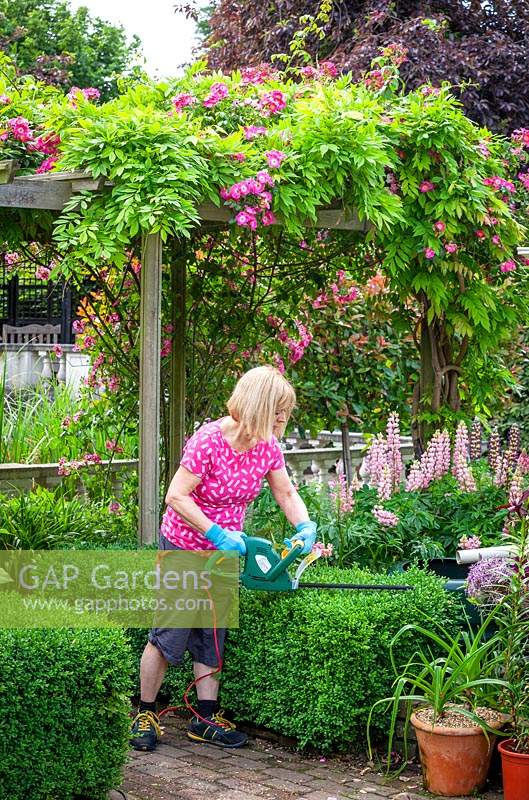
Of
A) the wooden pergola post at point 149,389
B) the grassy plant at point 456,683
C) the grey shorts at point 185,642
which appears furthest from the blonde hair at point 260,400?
the wooden pergola post at point 149,389

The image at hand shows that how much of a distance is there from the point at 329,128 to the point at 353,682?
8.78 ft

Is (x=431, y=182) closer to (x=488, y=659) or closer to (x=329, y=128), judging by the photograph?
(x=329, y=128)

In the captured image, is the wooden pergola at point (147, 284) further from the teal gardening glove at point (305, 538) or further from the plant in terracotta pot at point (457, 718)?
the plant in terracotta pot at point (457, 718)

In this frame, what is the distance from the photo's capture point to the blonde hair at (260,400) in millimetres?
4016

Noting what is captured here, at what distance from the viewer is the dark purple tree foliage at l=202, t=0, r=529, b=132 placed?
39.6ft

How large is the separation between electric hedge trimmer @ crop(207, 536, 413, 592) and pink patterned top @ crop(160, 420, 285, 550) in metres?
0.15

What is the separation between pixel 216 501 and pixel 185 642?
0.62 m

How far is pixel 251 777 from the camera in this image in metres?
3.91

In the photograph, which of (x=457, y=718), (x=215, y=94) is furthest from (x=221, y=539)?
(x=215, y=94)

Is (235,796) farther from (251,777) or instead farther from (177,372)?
(177,372)

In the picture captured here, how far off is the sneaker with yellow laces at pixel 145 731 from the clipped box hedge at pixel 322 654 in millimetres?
350

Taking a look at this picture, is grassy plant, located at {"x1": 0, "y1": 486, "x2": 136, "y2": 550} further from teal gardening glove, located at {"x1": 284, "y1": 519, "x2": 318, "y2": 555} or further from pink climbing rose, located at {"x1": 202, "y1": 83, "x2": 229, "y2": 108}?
pink climbing rose, located at {"x1": 202, "y1": 83, "x2": 229, "y2": 108}

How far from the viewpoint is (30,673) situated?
3242 millimetres

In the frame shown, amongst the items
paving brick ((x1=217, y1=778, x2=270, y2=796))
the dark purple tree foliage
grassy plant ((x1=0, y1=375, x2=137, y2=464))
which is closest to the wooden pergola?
grassy plant ((x1=0, y1=375, x2=137, y2=464))
